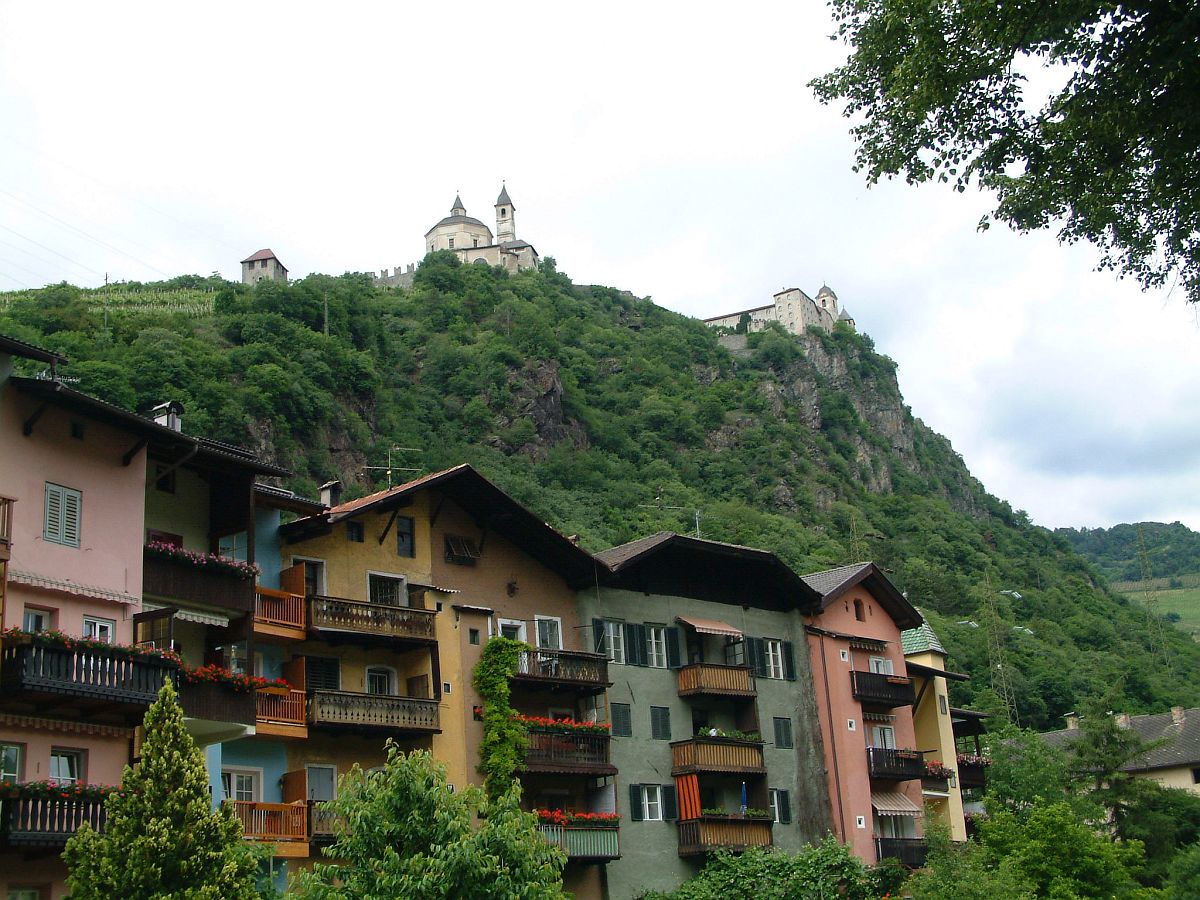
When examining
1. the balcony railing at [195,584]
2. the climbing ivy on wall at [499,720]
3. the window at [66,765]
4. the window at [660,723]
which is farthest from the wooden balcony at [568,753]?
the window at [66,765]

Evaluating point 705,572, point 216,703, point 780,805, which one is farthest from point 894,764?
point 216,703

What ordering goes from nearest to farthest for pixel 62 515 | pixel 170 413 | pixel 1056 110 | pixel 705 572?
pixel 1056 110 < pixel 62 515 < pixel 170 413 < pixel 705 572

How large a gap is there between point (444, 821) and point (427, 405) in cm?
12025

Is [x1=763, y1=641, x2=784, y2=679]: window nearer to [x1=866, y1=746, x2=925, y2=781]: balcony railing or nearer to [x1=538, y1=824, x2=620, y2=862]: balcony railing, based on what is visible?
[x1=866, y1=746, x2=925, y2=781]: balcony railing

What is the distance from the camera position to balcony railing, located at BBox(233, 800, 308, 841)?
31.5 m

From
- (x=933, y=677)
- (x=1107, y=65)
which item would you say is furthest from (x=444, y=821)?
(x=933, y=677)

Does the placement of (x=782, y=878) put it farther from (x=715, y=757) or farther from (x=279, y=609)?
(x=279, y=609)

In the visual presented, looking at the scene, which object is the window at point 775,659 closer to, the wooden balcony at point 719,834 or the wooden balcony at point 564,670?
the wooden balcony at point 719,834

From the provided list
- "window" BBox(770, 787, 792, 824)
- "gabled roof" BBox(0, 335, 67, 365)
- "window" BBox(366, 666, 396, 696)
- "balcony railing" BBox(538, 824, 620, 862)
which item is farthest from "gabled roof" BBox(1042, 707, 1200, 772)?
"gabled roof" BBox(0, 335, 67, 365)

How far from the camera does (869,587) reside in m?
53.7

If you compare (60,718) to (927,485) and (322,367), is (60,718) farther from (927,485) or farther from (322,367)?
(927,485)

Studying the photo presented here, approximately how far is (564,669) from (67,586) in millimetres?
16433

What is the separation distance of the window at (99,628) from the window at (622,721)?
1795 centimetres

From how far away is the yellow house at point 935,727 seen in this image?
178 ft
